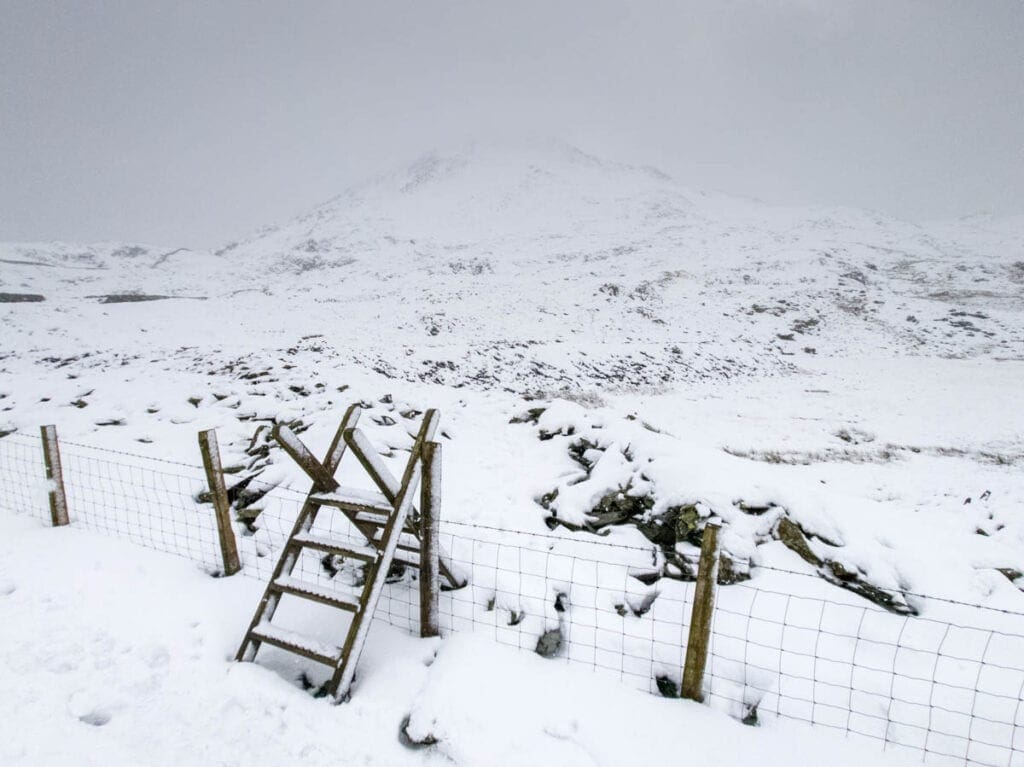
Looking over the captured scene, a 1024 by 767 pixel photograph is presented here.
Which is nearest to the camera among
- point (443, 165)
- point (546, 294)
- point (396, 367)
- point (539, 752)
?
point (539, 752)

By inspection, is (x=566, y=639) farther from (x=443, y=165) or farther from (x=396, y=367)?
(x=443, y=165)

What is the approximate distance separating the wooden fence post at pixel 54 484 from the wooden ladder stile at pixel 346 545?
15.5ft

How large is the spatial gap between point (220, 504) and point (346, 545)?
2400 mm

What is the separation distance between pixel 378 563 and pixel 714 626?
3243 millimetres

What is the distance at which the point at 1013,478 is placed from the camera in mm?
9195

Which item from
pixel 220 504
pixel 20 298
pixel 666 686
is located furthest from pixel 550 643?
pixel 20 298

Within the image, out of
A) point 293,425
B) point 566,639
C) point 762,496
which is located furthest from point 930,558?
point 293,425

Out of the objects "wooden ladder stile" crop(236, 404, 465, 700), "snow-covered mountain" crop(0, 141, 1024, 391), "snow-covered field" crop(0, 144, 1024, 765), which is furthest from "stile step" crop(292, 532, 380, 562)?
"snow-covered mountain" crop(0, 141, 1024, 391)

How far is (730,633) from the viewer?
4.41 metres

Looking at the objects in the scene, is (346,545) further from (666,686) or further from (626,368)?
(626,368)

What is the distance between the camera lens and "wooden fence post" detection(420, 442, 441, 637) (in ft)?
13.3

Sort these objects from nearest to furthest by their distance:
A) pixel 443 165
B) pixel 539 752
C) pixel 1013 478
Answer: pixel 539 752
pixel 1013 478
pixel 443 165

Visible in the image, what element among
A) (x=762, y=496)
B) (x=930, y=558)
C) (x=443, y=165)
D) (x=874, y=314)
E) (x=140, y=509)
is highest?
(x=443, y=165)

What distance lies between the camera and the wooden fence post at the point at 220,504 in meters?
5.39
